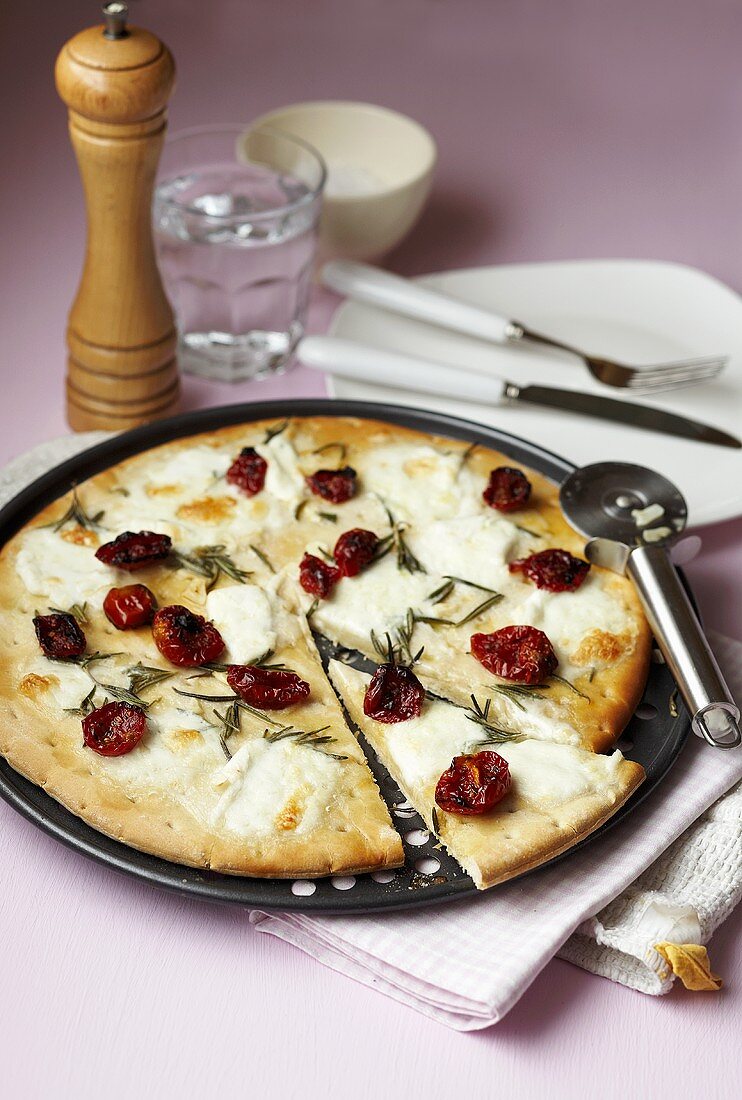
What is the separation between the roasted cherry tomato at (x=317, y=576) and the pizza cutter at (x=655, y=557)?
0.67 metres

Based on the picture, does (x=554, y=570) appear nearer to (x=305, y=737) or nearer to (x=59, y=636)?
(x=305, y=737)

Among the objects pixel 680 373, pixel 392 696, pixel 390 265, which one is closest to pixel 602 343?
pixel 680 373

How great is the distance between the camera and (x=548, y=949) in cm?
271

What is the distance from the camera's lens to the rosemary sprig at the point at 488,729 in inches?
118

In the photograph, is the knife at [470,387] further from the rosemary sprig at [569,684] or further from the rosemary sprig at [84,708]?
the rosemary sprig at [84,708]

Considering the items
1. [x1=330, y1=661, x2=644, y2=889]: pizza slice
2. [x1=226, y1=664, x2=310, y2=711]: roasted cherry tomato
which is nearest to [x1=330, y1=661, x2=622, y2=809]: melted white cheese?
[x1=330, y1=661, x2=644, y2=889]: pizza slice

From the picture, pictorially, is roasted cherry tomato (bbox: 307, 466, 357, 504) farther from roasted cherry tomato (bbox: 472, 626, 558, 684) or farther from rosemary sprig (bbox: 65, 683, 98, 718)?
rosemary sprig (bbox: 65, 683, 98, 718)

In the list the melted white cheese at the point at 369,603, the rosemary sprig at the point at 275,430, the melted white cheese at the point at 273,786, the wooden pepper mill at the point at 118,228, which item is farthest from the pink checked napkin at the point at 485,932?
the wooden pepper mill at the point at 118,228

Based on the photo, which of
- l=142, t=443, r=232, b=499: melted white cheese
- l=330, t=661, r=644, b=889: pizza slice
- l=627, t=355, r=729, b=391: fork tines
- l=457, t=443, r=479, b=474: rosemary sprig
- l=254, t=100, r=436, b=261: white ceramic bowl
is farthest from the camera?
l=254, t=100, r=436, b=261: white ceramic bowl

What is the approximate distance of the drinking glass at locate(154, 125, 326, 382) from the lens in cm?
436

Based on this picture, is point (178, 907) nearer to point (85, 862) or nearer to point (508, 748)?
point (85, 862)

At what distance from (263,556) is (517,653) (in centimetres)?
75

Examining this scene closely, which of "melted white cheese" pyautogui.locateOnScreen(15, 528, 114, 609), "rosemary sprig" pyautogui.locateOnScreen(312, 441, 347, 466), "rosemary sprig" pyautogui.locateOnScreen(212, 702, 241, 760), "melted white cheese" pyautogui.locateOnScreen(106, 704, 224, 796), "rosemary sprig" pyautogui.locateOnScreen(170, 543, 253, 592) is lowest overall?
"melted white cheese" pyautogui.locateOnScreen(15, 528, 114, 609)

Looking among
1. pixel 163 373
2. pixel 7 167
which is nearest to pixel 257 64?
pixel 7 167
